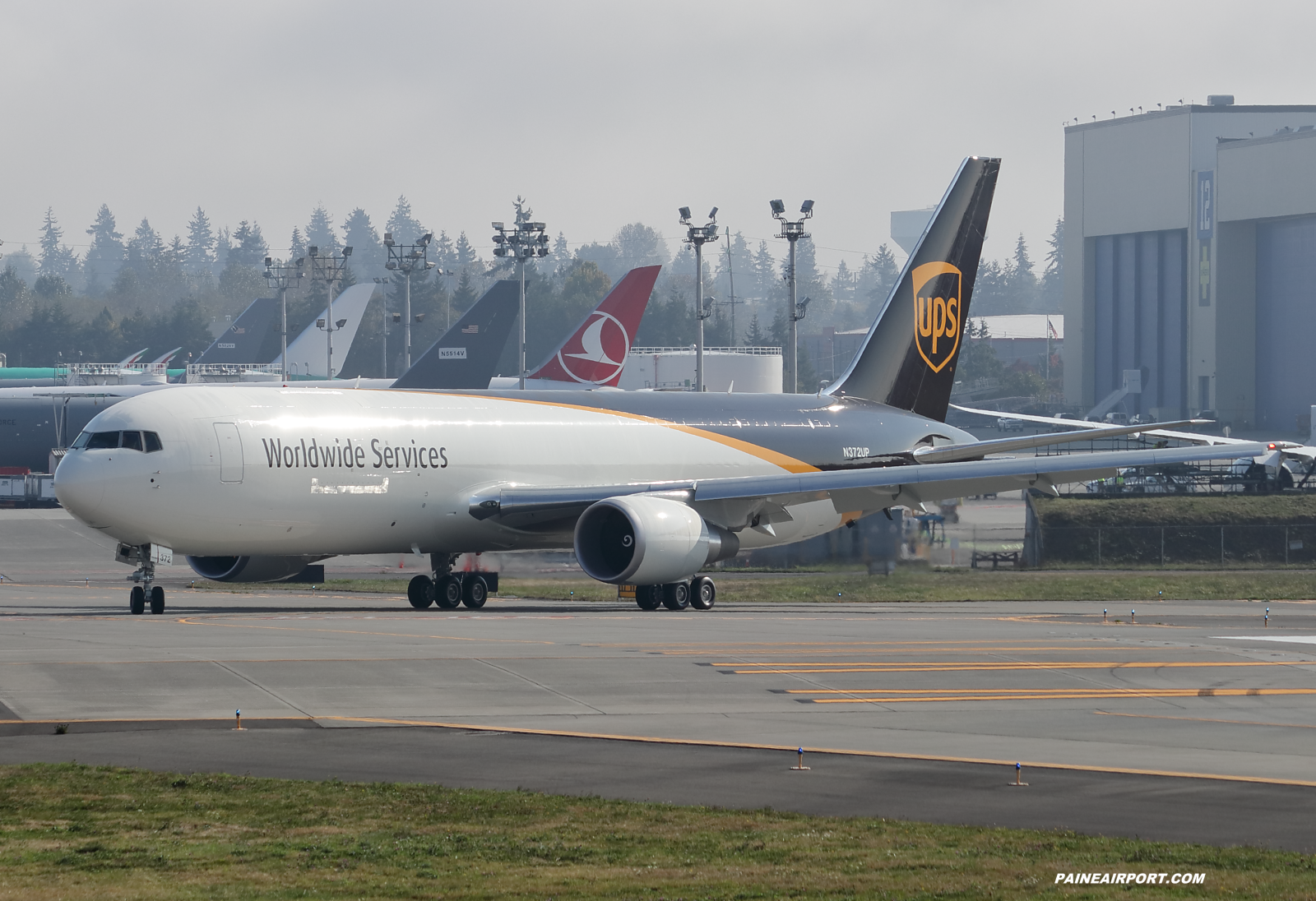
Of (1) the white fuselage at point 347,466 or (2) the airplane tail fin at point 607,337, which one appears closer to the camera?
(1) the white fuselage at point 347,466

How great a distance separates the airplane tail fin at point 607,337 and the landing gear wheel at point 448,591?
45.0 meters

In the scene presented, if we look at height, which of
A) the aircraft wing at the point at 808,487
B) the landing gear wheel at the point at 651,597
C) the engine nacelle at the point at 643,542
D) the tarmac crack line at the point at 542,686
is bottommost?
the landing gear wheel at the point at 651,597

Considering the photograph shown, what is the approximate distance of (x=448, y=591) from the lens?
37562 mm

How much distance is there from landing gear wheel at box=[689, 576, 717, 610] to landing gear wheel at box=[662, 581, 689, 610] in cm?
40

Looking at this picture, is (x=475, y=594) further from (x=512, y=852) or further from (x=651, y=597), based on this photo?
(x=512, y=852)

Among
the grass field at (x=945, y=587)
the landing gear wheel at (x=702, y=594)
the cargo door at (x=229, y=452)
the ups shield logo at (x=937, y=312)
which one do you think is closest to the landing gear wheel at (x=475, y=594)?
the landing gear wheel at (x=702, y=594)

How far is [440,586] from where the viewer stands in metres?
37.6

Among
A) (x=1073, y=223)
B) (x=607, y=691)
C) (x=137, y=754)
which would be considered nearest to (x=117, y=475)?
(x=607, y=691)

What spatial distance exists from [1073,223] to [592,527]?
13585 centimetres

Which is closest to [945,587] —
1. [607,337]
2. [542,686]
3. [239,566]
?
[239,566]

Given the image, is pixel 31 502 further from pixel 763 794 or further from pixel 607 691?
pixel 763 794

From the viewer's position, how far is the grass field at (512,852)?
1173cm

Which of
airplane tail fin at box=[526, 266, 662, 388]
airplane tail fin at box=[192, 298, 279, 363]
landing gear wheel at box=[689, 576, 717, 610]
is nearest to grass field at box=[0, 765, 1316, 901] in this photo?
landing gear wheel at box=[689, 576, 717, 610]

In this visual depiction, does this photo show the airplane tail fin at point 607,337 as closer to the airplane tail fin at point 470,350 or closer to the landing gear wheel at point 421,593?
the airplane tail fin at point 470,350
